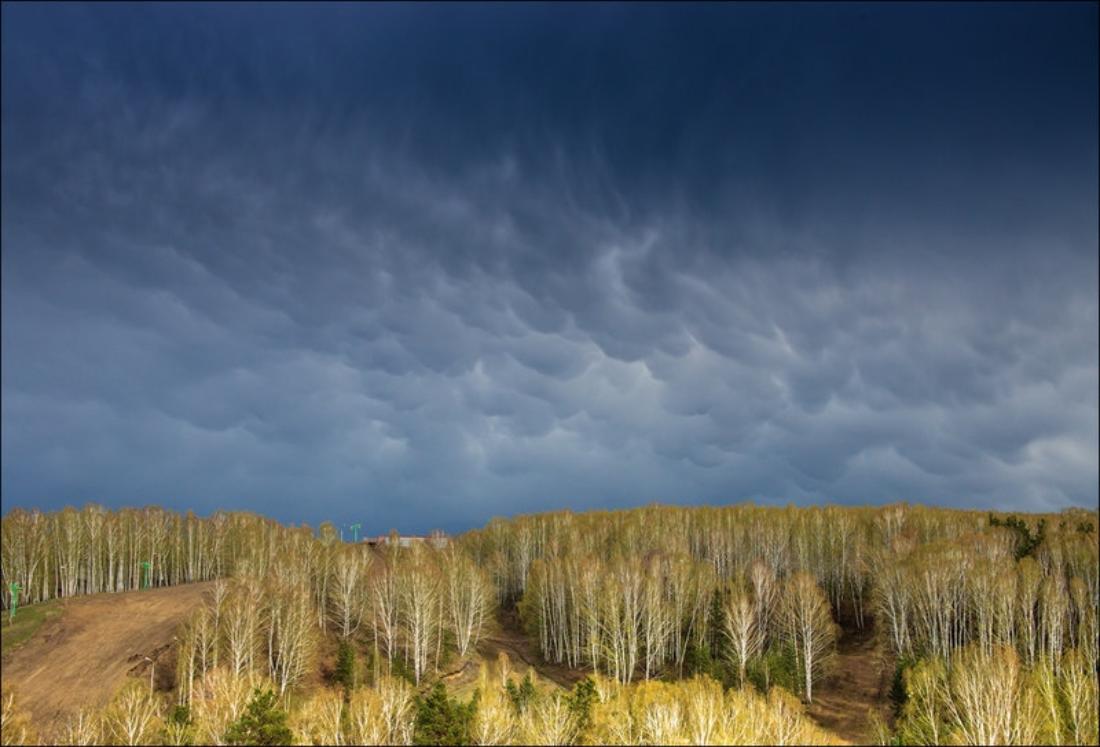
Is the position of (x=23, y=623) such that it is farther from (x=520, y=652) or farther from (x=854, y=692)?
(x=854, y=692)

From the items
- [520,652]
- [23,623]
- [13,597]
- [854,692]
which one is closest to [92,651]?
[23,623]

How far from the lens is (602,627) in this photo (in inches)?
4751

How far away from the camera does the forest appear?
75062 millimetres

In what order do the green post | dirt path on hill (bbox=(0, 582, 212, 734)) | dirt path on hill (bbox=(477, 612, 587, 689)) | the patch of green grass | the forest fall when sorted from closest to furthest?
the forest
dirt path on hill (bbox=(0, 582, 212, 734))
the patch of green grass
dirt path on hill (bbox=(477, 612, 587, 689))
the green post

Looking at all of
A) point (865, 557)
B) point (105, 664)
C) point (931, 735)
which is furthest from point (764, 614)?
point (105, 664)

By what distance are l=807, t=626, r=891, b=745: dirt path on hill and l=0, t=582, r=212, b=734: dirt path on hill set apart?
279ft

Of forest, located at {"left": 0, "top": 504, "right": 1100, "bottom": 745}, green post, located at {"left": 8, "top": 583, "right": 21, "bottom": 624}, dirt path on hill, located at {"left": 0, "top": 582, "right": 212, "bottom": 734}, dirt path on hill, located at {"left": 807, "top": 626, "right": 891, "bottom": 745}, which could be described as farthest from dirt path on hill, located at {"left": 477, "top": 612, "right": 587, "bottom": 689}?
green post, located at {"left": 8, "top": 583, "right": 21, "bottom": 624}

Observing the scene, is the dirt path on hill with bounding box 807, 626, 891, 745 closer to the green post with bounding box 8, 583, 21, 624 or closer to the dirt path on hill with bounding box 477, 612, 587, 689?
the dirt path on hill with bounding box 477, 612, 587, 689

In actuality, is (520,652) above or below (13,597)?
below

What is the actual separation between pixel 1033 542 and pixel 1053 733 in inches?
2994

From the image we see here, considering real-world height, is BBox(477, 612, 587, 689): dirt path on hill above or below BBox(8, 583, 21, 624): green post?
below

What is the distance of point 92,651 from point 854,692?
105756 millimetres

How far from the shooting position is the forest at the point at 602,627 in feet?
246

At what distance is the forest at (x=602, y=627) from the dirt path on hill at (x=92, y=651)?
13.4 ft
